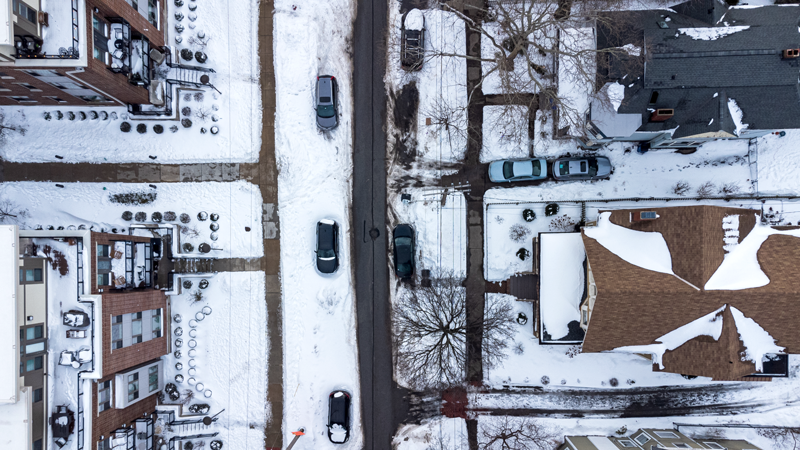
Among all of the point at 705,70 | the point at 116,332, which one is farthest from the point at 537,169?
the point at 116,332

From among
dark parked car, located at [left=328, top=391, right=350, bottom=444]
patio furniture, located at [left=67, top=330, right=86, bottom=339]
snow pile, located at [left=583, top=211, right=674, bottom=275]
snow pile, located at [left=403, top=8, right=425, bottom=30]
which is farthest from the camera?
snow pile, located at [left=403, top=8, right=425, bottom=30]

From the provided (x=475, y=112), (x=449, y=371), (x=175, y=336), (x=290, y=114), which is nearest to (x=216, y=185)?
(x=290, y=114)

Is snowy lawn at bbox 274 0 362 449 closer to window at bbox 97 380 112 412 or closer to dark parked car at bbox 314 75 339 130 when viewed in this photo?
dark parked car at bbox 314 75 339 130

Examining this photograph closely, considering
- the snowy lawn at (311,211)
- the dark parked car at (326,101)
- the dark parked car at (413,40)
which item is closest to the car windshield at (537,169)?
the dark parked car at (413,40)

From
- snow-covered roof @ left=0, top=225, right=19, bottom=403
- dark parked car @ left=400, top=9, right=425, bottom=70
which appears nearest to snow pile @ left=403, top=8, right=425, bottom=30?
dark parked car @ left=400, top=9, right=425, bottom=70

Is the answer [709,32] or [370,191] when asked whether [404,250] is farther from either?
[709,32]

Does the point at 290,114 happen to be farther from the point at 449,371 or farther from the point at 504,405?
the point at 504,405

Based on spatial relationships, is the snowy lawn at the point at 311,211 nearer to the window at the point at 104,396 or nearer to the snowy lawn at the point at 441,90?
the snowy lawn at the point at 441,90
